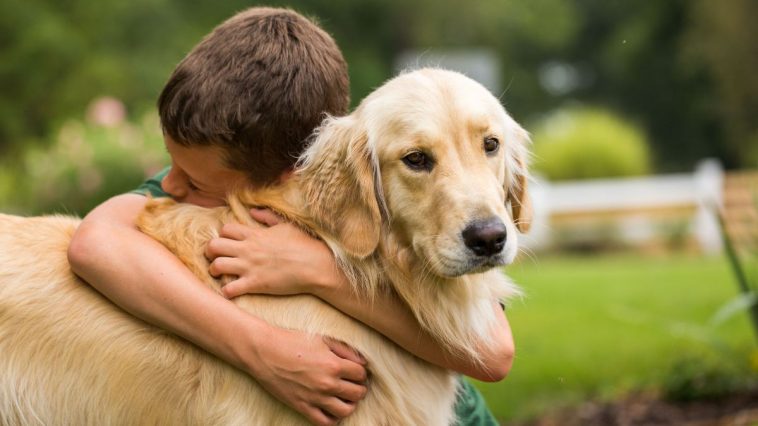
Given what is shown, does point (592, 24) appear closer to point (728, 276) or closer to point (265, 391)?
point (728, 276)

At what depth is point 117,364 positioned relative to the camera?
272cm

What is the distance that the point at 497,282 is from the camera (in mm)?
3098

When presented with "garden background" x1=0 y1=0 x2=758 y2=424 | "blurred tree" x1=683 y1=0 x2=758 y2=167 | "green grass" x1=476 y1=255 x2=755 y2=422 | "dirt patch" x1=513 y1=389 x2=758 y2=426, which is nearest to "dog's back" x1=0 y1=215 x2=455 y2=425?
"garden background" x1=0 y1=0 x2=758 y2=424

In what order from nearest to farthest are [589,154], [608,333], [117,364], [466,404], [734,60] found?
[117,364]
[466,404]
[608,333]
[589,154]
[734,60]

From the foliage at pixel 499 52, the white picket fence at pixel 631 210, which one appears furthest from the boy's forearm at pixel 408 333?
the foliage at pixel 499 52

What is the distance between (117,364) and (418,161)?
3.56ft

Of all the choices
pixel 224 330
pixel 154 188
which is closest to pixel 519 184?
pixel 224 330

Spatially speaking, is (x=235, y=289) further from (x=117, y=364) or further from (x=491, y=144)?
(x=491, y=144)

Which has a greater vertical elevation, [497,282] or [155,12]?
[497,282]

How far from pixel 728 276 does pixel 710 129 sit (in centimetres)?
3052

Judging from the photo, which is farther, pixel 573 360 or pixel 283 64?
pixel 573 360

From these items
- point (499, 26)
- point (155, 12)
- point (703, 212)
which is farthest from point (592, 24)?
point (703, 212)

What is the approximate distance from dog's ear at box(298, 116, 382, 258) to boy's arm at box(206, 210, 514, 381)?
97 millimetres

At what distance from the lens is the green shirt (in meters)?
3.29
